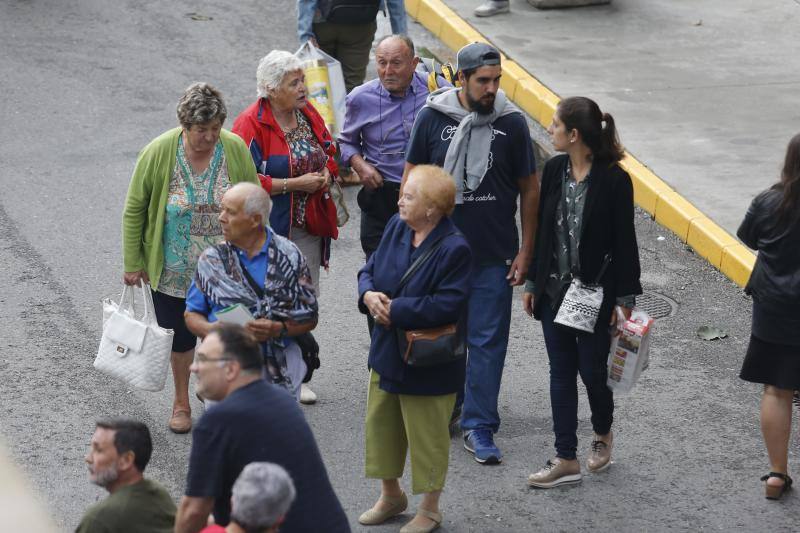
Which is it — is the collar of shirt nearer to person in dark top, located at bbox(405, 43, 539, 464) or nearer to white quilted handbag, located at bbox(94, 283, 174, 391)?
white quilted handbag, located at bbox(94, 283, 174, 391)

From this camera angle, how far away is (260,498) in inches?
149

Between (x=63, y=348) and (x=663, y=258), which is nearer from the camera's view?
(x=63, y=348)

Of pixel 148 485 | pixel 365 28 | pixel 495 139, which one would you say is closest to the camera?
pixel 148 485

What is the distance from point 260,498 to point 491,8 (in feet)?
32.6

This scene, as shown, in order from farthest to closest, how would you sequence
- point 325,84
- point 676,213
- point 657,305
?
point 676,213 < point 325,84 < point 657,305

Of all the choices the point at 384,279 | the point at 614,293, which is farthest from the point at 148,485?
the point at 614,293

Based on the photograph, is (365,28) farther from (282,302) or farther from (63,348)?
(282,302)

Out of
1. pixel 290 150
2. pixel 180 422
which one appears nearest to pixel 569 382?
pixel 290 150

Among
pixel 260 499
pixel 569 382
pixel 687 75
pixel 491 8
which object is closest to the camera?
pixel 260 499

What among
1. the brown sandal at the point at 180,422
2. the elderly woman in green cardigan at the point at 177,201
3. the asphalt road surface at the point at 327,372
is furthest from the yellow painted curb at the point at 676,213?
the brown sandal at the point at 180,422

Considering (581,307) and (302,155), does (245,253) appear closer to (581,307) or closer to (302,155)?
(302,155)

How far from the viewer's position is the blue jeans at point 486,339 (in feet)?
21.4

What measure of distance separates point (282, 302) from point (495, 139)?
1550mm

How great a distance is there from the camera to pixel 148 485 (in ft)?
14.5
